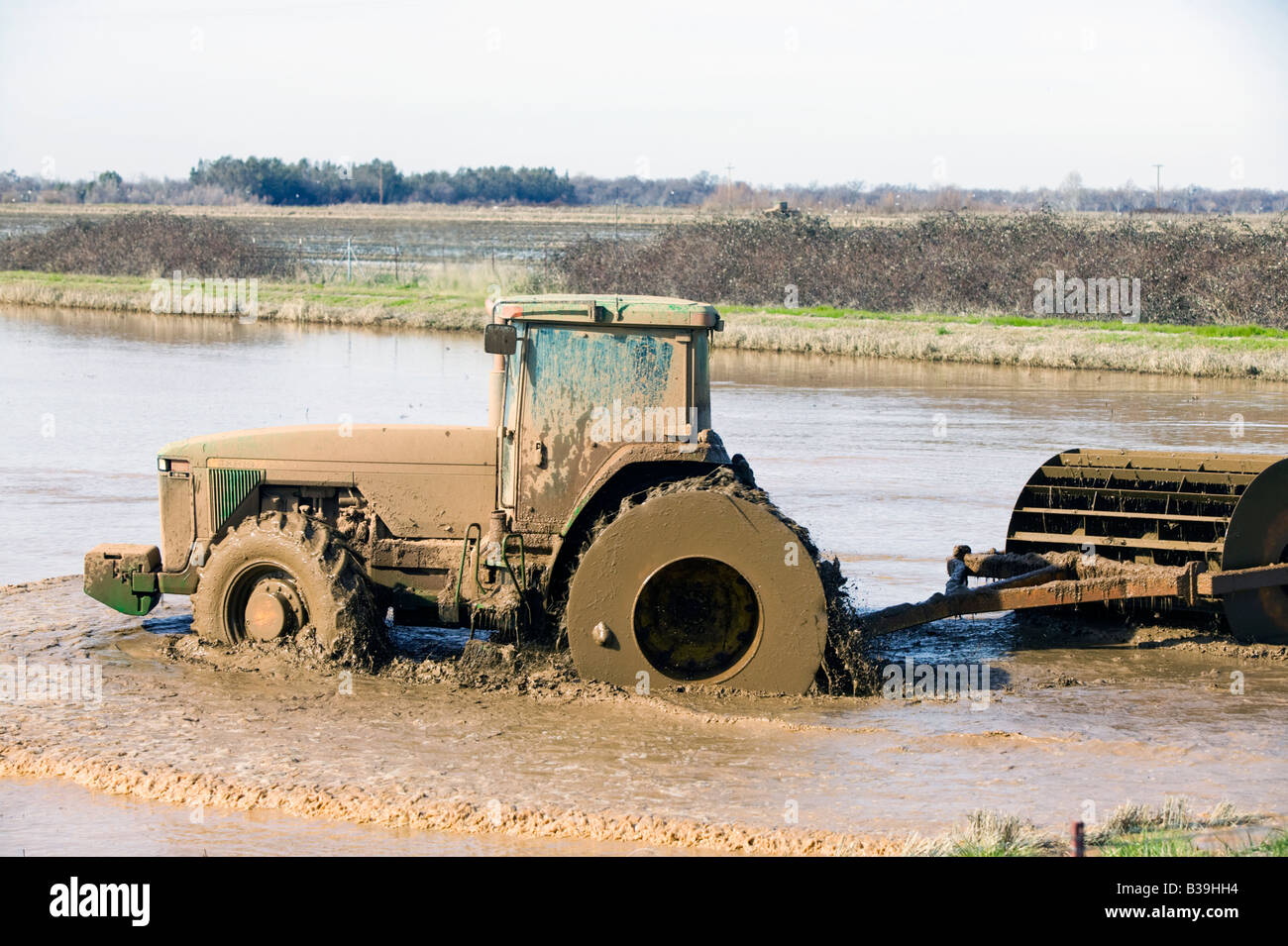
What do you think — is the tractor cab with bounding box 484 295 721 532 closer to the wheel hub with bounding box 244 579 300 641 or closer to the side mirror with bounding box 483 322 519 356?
the side mirror with bounding box 483 322 519 356

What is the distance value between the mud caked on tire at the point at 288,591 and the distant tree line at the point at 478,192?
97.0m

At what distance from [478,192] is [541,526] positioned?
14612cm

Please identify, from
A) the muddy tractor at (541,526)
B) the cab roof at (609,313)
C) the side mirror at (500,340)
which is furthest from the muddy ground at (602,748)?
the cab roof at (609,313)

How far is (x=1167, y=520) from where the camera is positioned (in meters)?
10.3

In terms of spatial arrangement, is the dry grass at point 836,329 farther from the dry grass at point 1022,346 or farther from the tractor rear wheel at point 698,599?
the tractor rear wheel at point 698,599

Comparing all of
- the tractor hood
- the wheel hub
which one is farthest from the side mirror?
the wheel hub

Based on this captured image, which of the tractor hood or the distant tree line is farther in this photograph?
the distant tree line

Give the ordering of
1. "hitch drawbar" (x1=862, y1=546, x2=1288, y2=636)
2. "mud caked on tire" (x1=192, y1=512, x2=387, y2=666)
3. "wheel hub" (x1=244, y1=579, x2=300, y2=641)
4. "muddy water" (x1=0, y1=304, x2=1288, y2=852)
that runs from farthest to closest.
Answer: "hitch drawbar" (x1=862, y1=546, x2=1288, y2=636), "wheel hub" (x1=244, y1=579, x2=300, y2=641), "mud caked on tire" (x1=192, y1=512, x2=387, y2=666), "muddy water" (x1=0, y1=304, x2=1288, y2=852)

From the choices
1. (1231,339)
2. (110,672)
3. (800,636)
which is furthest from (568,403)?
(1231,339)

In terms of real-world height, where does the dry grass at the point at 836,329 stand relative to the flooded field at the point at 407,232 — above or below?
below

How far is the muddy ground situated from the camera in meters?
6.86

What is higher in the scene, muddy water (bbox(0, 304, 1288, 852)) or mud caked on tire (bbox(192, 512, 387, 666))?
mud caked on tire (bbox(192, 512, 387, 666))

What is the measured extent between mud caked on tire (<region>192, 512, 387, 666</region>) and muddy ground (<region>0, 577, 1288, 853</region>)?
0.18 meters

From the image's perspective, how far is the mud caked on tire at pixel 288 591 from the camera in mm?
8898
